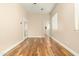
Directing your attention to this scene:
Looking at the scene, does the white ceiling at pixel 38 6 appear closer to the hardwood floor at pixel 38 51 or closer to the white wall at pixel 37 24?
the white wall at pixel 37 24

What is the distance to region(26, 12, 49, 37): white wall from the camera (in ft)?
A: 41.8

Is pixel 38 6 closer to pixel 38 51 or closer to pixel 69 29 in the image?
pixel 69 29

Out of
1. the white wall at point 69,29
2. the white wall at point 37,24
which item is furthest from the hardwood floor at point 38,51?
the white wall at point 37,24

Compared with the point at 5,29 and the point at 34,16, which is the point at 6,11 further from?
the point at 34,16

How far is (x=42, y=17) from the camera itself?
1279 cm

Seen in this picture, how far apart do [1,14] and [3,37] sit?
763 millimetres

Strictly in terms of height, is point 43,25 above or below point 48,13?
below

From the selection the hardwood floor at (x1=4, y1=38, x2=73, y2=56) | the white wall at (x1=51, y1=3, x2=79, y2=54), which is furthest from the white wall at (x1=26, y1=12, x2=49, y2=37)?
the white wall at (x1=51, y1=3, x2=79, y2=54)

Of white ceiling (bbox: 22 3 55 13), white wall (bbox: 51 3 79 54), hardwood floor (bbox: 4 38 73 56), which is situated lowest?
hardwood floor (bbox: 4 38 73 56)

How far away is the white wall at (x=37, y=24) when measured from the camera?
41.8 feet

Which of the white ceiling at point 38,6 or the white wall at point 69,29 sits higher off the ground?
the white ceiling at point 38,6

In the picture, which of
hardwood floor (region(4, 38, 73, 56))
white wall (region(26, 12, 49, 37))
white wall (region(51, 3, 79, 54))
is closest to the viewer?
white wall (region(51, 3, 79, 54))

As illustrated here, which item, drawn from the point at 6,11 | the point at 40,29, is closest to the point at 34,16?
the point at 40,29

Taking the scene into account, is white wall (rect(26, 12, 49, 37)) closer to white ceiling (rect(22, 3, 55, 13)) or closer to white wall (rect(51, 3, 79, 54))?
white ceiling (rect(22, 3, 55, 13))
